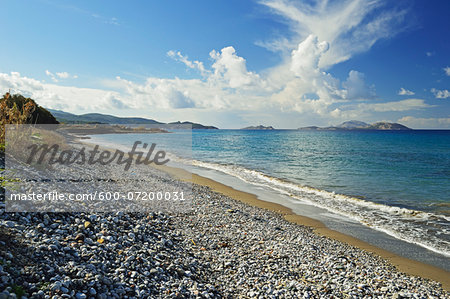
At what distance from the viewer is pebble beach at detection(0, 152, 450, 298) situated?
466cm

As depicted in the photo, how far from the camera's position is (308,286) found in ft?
21.6

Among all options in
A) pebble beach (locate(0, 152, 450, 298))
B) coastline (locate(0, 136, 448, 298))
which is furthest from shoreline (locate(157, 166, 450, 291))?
pebble beach (locate(0, 152, 450, 298))

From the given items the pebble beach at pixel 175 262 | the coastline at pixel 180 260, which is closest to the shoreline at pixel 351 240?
the coastline at pixel 180 260

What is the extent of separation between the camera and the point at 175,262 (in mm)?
6852

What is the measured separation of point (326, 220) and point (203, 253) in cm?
873

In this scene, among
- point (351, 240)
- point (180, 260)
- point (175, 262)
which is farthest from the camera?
point (351, 240)

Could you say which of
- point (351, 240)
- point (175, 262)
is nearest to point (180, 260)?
point (175, 262)

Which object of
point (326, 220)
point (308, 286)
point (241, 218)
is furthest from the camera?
point (326, 220)

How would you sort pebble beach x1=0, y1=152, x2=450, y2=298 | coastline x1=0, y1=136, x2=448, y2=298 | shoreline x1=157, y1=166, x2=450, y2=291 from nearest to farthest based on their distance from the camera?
pebble beach x1=0, y1=152, x2=450, y2=298 < coastline x1=0, y1=136, x2=448, y2=298 < shoreline x1=157, y1=166, x2=450, y2=291

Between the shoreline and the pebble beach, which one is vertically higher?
the pebble beach

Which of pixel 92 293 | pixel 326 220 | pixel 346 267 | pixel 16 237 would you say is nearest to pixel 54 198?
pixel 16 237

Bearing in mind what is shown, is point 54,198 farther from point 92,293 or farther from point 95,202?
point 92,293

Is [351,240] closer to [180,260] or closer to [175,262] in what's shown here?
[180,260]

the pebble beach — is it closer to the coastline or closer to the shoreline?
the coastline
